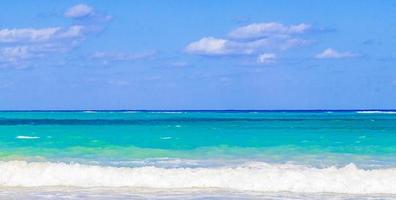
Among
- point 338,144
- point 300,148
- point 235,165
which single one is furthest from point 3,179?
point 338,144

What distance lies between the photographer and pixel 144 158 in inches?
830

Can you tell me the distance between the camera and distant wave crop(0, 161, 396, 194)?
47.0ft

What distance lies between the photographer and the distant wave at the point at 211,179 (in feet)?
47.0

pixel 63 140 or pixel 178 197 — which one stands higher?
pixel 63 140

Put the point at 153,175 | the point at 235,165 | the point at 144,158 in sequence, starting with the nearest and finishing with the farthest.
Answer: the point at 153,175 → the point at 235,165 → the point at 144,158

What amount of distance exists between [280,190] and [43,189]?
4.77m

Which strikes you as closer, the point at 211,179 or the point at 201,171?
the point at 211,179

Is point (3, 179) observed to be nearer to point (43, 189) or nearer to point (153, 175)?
point (43, 189)

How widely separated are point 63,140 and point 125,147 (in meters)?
4.59

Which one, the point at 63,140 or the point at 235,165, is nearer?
the point at 235,165

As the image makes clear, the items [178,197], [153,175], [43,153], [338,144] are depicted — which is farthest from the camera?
[338,144]

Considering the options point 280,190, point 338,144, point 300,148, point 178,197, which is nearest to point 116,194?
point 178,197

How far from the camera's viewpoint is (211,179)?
50.2ft

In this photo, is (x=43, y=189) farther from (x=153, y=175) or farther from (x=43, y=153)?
(x=43, y=153)
